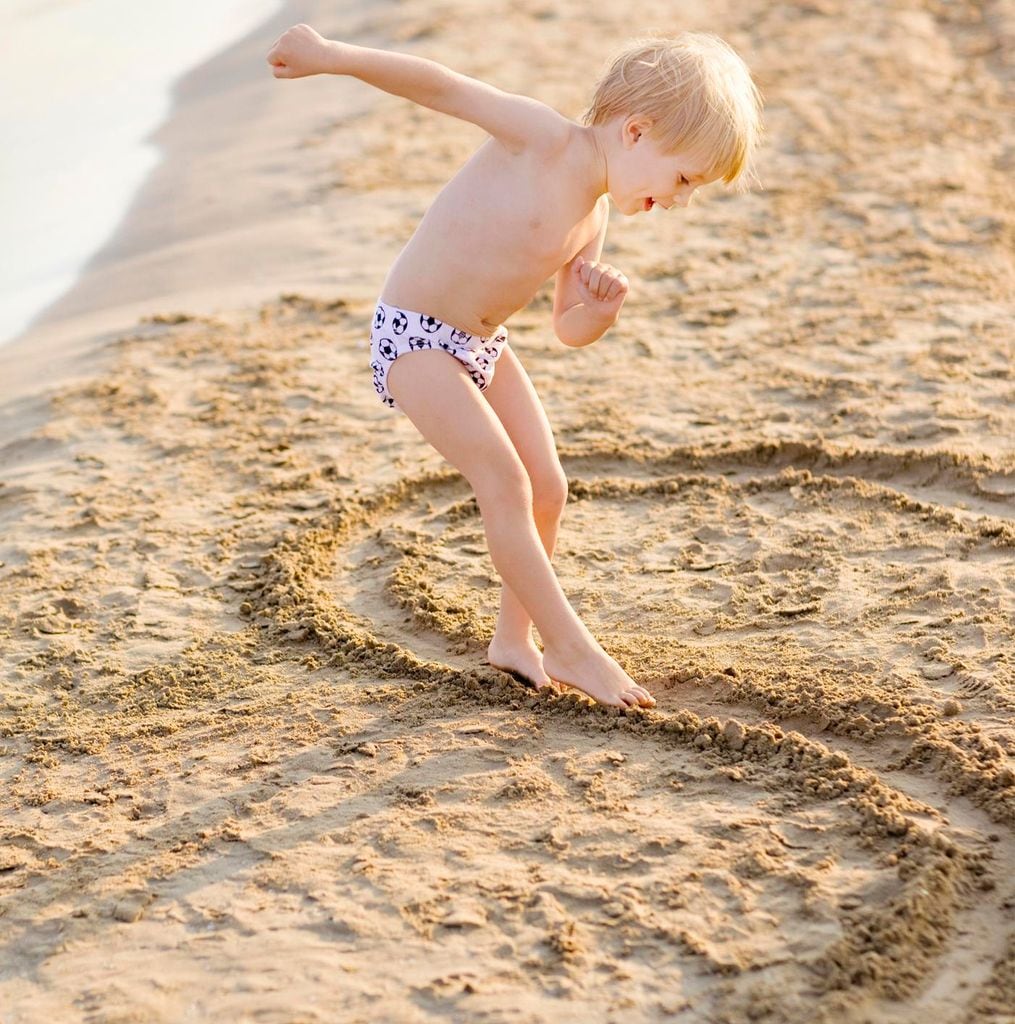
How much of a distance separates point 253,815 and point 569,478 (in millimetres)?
1964

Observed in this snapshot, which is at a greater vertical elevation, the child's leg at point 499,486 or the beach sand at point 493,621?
the child's leg at point 499,486

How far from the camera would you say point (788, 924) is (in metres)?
2.54

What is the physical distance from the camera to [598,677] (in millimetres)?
3367

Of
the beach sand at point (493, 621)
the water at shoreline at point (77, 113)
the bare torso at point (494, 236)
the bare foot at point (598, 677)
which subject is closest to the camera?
the beach sand at point (493, 621)

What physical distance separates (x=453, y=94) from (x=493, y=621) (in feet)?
4.74

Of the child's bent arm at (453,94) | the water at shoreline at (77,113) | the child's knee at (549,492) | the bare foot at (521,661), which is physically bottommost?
the bare foot at (521,661)

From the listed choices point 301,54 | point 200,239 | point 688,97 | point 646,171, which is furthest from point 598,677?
point 200,239

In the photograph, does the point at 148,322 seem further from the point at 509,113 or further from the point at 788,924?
the point at 788,924

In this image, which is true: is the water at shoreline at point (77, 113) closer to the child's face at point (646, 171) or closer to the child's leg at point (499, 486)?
the child's leg at point (499, 486)

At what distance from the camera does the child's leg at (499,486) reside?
3.27 m

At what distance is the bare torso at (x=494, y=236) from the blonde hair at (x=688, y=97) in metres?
0.16

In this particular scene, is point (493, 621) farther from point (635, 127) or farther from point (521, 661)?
point (635, 127)

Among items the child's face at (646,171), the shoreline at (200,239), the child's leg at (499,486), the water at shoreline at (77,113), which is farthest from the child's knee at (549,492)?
the water at shoreline at (77,113)

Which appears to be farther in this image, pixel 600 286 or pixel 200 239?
pixel 200 239
